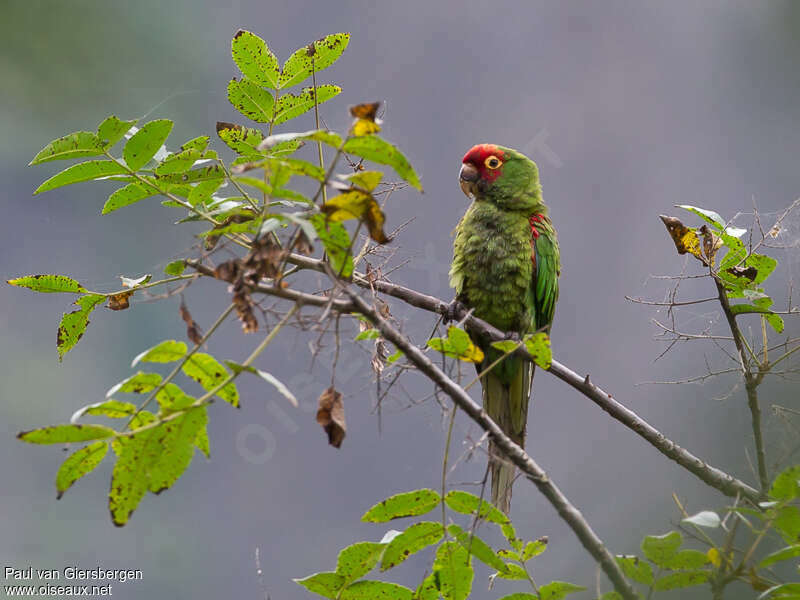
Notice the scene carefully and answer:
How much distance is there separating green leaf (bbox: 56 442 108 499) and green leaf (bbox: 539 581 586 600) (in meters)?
0.63

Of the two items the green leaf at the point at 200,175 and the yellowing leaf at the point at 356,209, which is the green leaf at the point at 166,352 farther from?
the green leaf at the point at 200,175

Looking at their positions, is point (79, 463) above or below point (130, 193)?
below

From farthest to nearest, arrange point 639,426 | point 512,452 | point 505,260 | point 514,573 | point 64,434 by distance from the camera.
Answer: point 505,260
point 639,426
point 514,573
point 512,452
point 64,434

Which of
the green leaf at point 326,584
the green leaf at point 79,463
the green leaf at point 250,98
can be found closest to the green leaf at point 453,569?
the green leaf at point 326,584

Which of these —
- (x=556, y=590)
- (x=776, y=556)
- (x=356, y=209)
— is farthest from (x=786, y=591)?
(x=356, y=209)

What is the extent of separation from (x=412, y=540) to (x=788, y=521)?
486 mm

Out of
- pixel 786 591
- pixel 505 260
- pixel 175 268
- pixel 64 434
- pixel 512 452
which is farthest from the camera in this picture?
pixel 505 260

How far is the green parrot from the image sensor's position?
233 centimetres

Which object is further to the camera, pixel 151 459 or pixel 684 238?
pixel 684 238

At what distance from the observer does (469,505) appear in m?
1.05

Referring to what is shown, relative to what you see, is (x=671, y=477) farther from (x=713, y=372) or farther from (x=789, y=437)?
(x=789, y=437)

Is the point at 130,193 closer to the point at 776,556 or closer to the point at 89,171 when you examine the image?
the point at 89,171

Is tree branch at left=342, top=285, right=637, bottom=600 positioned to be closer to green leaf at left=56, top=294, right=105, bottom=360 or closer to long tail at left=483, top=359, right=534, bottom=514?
green leaf at left=56, top=294, right=105, bottom=360

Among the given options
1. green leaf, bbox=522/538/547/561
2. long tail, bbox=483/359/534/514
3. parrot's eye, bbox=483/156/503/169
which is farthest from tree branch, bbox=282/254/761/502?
parrot's eye, bbox=483/156/503/169
